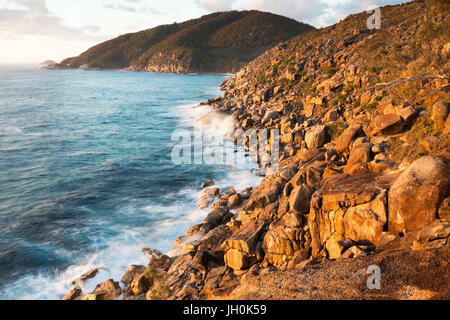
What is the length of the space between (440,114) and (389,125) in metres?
2.17

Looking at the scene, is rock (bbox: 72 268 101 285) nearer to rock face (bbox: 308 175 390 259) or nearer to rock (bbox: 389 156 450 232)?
rock face (bbox: 308 175 390 259)

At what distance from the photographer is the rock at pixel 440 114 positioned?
9.59 meters

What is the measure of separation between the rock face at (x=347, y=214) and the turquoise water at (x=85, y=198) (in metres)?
7.44

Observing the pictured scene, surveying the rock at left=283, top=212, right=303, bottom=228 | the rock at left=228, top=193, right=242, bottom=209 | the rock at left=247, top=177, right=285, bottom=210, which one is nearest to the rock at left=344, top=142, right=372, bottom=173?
the rock at left=283, top=212, right=303, bottom=228

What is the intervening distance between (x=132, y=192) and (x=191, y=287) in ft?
37.1

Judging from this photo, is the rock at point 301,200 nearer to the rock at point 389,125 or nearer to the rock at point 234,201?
the rock at point 389,125

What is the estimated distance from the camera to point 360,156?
35.9 ft

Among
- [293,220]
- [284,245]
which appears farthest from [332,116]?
[284,245]

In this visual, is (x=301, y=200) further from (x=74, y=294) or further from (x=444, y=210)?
(x=74, y=294)

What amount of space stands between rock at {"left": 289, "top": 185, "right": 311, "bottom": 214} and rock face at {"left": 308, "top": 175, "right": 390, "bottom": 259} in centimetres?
61

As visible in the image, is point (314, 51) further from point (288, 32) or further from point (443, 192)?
point (288, 32)

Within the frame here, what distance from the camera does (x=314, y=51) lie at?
3659cm

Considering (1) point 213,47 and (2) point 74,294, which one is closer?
(2) point 74,294
